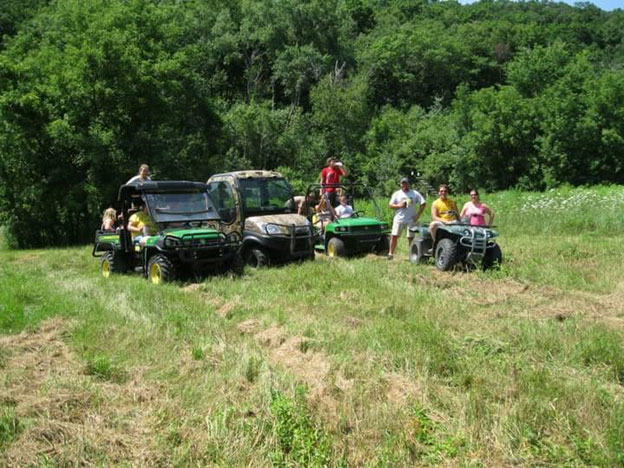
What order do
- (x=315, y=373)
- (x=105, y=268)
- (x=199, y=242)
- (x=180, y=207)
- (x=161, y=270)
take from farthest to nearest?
(x=105, y=268) < (x=180, y=207) < (x=199, y=242) < (x=161, y=270) < (x=315, y=373)

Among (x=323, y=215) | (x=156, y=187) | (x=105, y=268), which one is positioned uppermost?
(x=156, y=187)

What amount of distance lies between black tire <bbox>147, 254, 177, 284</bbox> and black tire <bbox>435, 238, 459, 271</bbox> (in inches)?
177

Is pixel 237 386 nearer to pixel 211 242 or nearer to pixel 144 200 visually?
pixel 211 242

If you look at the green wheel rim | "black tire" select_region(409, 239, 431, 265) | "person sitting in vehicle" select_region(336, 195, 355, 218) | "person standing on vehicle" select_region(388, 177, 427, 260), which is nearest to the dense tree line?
"person sitting in vehicle" select_region(336, 195, 355, 218)

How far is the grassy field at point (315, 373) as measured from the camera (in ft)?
12.7

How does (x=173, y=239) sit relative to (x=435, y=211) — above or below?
below

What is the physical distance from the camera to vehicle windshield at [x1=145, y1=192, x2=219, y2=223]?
1012 centimetres

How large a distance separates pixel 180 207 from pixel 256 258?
1.62m

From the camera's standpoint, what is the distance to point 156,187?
10.2m

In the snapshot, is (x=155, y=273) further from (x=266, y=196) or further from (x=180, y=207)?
(x=266, y=196)

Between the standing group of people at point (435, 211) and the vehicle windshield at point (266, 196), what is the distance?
2.08 meters

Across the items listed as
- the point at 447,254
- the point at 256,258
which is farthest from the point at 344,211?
the point at 447,254

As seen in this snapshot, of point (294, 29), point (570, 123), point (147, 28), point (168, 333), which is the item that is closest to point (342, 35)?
point (294, 29)

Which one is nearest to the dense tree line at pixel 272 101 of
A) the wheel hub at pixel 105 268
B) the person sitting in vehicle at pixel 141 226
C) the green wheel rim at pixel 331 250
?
the wheel hub at pixel 105 268
